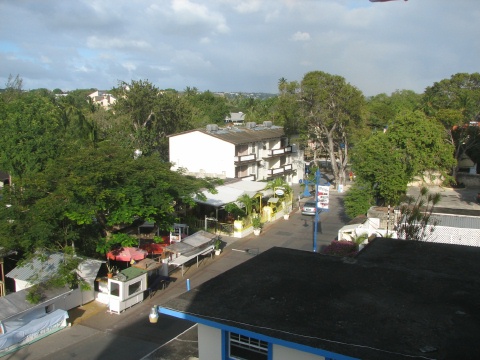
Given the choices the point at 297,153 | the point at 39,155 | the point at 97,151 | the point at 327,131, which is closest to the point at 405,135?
the point at 327,131

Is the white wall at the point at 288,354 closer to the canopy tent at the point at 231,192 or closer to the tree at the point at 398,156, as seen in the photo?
the canopy tent at the point at 231,192

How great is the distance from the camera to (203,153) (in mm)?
40500

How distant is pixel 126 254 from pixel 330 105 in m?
29.3

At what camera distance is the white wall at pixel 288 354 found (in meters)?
7.28

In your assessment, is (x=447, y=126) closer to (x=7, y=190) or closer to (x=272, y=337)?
(x=7, y=190)

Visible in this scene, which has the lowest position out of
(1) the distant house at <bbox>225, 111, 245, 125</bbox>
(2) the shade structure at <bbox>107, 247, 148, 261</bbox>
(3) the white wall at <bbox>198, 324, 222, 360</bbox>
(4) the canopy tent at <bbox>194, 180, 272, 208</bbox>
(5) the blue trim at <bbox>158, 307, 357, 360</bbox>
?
(2) the shade structure at <bbox>107, 247, 148, 261</bbox>

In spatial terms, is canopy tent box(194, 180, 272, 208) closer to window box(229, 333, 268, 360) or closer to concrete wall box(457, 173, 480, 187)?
window box(229, 333, 268, 360)

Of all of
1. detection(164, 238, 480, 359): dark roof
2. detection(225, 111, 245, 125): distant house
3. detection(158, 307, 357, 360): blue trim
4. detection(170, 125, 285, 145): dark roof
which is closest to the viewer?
detection(158, 307, 357, 360): blue trim

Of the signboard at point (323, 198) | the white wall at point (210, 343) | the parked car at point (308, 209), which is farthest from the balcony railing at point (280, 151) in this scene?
the white wall at point (210, 343)

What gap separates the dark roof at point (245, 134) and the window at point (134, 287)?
21910 millimetres

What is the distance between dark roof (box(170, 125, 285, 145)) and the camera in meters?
40.1

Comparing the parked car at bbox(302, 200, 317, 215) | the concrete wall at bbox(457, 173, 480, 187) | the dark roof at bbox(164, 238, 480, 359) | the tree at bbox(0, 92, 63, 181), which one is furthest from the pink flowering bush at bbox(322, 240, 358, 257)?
the concrete wall at bbox(457, 173, 480, 187)

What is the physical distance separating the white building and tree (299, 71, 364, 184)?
486cm

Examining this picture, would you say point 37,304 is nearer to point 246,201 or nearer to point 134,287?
point 134,287
